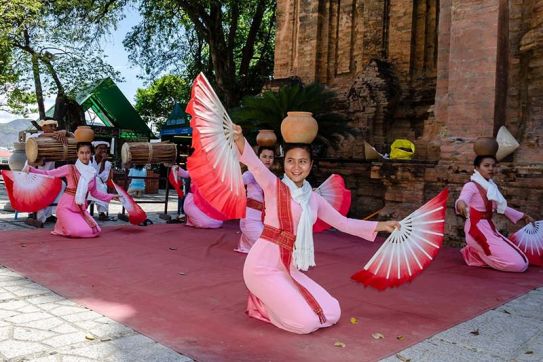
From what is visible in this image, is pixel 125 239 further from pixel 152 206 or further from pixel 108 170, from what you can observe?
pixel 152 206

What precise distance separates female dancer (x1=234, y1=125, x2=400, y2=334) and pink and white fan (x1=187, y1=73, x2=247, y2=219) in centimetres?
25

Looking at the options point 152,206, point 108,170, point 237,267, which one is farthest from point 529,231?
point 152,206

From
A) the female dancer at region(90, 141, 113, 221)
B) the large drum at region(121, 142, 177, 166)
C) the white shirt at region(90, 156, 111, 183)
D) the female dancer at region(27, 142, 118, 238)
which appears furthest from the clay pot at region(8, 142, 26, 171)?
the female dancer at region(27, 142, 118, 238)

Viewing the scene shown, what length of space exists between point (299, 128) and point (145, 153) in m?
5.08

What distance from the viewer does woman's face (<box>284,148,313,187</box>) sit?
11.3ft

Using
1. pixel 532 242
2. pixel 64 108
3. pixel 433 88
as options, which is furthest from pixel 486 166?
pixel 64 108

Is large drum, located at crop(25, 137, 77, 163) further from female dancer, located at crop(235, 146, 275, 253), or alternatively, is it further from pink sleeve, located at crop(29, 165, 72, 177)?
female dancer, located at crop(235, 146, 275, 253)

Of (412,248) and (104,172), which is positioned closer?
(412,248)

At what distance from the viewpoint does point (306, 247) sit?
11.3ft

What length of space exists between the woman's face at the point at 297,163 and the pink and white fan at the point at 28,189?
16.0 ft

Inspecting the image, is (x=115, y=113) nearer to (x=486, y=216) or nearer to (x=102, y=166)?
(x=102, y=166)

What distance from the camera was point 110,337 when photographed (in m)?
3.03

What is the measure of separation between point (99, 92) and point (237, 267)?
55.5 ft

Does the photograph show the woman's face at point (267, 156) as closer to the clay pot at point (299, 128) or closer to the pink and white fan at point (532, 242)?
the clay pot at point (299, 128)
